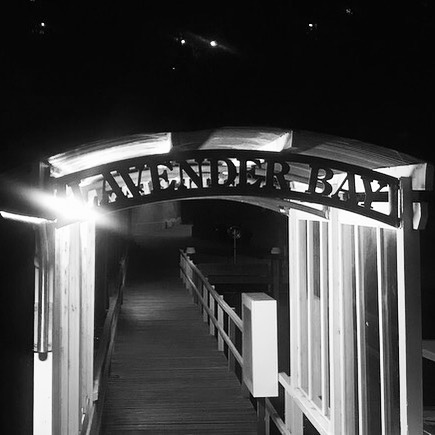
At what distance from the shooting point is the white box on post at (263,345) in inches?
256

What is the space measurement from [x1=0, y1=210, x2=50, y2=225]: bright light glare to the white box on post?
311 cm

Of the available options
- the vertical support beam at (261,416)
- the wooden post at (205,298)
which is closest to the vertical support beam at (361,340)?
the vertical support beam at (261,416)

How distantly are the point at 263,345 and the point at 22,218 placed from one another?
11.9 ft

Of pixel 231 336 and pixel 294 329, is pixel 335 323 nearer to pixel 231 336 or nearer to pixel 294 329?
pixel 294 329

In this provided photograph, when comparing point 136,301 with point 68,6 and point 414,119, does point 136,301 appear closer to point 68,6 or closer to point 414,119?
point 68,6

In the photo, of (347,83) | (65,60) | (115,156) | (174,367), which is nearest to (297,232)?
(347,83)

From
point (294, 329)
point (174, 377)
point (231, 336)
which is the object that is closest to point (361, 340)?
point (294, 329)

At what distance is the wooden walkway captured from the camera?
825 centimetres

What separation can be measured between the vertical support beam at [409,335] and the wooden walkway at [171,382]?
4.45m

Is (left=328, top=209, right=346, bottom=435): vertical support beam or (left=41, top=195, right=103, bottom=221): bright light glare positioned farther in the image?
(left=328, top=209, right=346, bottom=435): vertical support beam

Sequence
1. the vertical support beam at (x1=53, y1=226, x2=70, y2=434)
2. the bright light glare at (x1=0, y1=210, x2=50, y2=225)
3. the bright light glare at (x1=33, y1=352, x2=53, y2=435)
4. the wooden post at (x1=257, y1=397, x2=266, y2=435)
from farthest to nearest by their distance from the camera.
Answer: the wooden post at (x1=257, y1=397, x2=266, y2=435), the vertical support beam at (x1=53, y1=226, x2=70, y2=434), the bright light glare at (x1=33, y1=352, x2=53, y2=435), the bright light glare at (x1=0, y1=210, x2=50, y2=225)

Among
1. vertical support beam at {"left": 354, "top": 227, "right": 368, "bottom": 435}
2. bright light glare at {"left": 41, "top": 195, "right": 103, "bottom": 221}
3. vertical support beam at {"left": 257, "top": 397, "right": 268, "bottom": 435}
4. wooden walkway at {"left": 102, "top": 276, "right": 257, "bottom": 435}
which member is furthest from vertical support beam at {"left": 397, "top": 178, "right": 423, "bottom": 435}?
wooden walkway at {"left": 102, "top": 276, "right": 257, "bottom": 435}

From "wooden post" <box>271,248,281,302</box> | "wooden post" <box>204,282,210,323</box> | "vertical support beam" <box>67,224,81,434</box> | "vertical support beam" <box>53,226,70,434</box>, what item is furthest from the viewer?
"wooden post" <box>271,248,281,302</box>

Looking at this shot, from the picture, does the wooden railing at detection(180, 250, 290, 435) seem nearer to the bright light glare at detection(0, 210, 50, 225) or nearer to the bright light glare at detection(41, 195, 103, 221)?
the bright light glare at detection(41, 195, 103, 221)
